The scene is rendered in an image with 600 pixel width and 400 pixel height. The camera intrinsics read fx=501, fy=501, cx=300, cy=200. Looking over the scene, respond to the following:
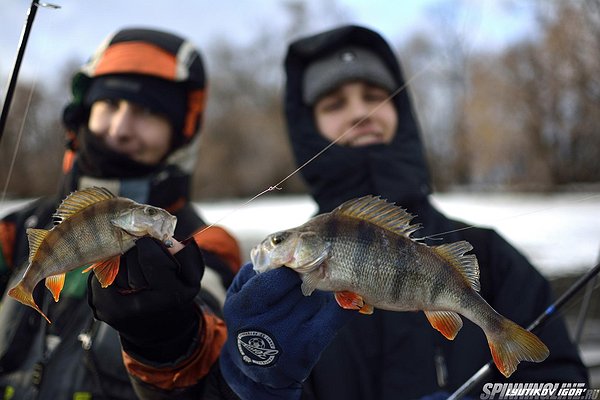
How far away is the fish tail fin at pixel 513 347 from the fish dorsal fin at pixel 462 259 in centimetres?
12

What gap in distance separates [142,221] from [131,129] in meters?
1.52

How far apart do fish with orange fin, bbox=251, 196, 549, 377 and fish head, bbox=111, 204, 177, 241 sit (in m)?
0.25

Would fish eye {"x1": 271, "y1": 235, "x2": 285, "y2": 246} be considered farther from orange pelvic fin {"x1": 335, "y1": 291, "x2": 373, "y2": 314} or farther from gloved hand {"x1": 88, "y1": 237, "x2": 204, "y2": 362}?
gloved hand {"x1": 88, "y1": 237, "x2": 204, "y2": 362}

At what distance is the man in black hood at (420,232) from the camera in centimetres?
203

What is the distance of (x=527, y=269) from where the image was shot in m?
2.24

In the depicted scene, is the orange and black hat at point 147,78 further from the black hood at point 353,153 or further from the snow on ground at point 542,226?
the snow on ground at point 542,226

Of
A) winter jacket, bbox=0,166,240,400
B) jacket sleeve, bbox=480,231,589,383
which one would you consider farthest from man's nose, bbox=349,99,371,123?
winter jacket, bbox=0,166,240,400

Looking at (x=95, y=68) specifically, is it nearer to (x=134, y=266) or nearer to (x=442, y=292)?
(x=134, y=266)

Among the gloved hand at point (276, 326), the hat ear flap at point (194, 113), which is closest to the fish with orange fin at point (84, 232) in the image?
the gloved hand at point (276, 326)

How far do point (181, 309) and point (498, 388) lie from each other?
107 cm

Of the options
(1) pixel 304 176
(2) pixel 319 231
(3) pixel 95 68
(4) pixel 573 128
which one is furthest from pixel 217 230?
(4) pixel 573 128

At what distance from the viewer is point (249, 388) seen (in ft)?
5.20

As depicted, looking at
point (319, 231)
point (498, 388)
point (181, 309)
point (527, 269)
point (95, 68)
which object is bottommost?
point (498, 388)

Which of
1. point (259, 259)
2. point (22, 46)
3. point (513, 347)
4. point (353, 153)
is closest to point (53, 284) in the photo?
point (259, 259)
